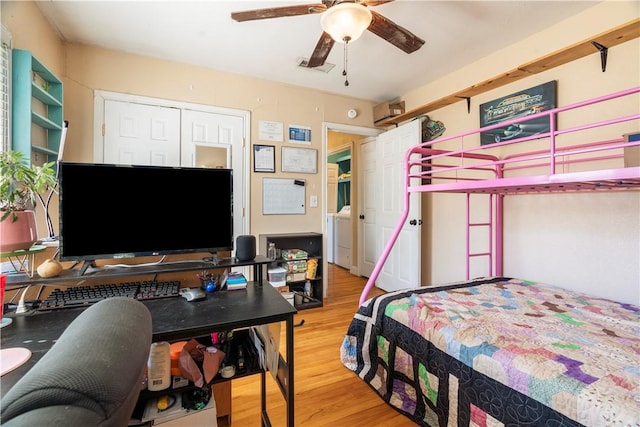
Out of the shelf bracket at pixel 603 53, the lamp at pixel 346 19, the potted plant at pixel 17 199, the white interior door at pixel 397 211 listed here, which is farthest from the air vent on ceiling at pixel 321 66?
→ the potted plant at pixel 17 199

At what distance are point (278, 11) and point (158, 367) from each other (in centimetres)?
194

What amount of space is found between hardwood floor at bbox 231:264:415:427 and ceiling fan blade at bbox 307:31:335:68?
2.30 meters

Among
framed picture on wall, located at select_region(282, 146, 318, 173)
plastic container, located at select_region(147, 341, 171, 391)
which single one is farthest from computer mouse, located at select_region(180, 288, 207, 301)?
framed picture on wall, located at select_region(282, 146, 318, 173)

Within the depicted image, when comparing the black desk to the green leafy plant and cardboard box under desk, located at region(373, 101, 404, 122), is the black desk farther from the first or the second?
cardboard box under desk, located at region(373, 101, 404, 122)

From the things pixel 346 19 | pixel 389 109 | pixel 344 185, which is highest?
pixel 389 109

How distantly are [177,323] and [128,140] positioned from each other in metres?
2.46

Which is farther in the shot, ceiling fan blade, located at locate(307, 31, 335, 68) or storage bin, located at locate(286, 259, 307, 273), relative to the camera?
storage bin, located at locate(286, 259, 307, 273)

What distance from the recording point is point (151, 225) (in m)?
1.43

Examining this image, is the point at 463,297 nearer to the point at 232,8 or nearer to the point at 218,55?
the point at 232,8

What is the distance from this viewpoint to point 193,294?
1.31m

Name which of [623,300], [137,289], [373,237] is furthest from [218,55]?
[623,300]

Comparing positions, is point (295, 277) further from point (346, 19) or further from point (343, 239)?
point (346, 19)

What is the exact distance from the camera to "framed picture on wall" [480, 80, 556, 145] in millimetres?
2318

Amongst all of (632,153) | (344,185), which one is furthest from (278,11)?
(344,185)
